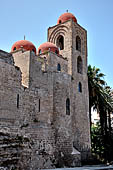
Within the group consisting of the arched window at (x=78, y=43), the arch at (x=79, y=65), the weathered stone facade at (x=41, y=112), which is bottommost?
the weathered stone facade at (x=41, y=112)

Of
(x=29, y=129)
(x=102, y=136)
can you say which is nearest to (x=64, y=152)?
(x=29, y=129)

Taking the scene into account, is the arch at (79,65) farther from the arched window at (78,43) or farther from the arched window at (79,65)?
the arched window at (78,43)

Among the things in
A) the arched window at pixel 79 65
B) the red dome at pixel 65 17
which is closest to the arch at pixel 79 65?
the arched window at pixel 79 65

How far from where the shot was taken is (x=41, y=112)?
548 inches

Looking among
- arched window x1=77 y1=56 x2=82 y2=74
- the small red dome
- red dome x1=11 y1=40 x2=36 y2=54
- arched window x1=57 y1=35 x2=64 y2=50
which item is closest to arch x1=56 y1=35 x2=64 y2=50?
arched window x1=57 y1=35 x2=64 y2=50

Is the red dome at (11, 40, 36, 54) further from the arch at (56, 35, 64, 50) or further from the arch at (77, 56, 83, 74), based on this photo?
the arch at (77, 56, 83, 74)

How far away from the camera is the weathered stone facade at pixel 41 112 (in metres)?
11.9

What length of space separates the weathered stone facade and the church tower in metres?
0.07

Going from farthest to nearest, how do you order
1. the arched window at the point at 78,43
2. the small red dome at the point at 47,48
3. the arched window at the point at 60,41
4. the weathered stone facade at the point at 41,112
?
the arched window at the point at 60,41
the arched window at the point at 78,43
the small red dome at the point at 47,48
the weathered stone facade at the point at 41,112

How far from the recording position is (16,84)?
41.2ft

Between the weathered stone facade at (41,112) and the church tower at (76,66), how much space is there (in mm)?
72

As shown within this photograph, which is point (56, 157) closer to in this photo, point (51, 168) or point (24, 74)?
point (51, 168)

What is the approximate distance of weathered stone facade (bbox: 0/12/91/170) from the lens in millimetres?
11922

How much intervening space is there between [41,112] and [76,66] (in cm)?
645
